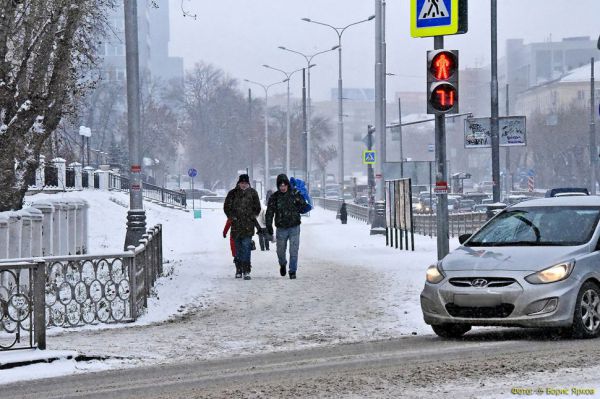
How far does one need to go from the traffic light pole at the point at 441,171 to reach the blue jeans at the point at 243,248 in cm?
410

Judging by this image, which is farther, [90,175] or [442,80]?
[90,175]

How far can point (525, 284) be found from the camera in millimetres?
10891

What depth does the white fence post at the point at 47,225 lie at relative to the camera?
20188 millimetres

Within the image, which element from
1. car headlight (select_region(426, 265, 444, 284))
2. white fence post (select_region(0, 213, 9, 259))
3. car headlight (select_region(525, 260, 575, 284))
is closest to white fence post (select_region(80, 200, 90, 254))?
white fence post (select_region(0, 213, 9, 259))

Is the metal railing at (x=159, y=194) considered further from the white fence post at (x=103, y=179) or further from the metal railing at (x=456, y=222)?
the metal railing at (x=456, y=222)

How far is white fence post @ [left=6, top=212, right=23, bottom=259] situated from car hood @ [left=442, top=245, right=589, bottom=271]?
288 inches

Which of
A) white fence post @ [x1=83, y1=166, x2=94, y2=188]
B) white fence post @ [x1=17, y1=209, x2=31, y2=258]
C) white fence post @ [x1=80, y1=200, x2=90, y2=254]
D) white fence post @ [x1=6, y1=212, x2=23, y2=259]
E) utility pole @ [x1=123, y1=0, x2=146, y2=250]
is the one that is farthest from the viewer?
white fence post @ [x1=83, y1=166, x2=94, y2=188]

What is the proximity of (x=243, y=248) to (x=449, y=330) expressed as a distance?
8518mm

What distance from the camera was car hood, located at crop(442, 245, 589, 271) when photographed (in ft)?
36.2

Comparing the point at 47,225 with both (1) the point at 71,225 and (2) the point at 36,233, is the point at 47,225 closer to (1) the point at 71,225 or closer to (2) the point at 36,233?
(2) the point at 36,233

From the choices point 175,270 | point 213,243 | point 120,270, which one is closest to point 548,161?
point 213,243

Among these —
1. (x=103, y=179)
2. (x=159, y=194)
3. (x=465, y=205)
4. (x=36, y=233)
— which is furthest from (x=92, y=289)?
(x=465, y=205)

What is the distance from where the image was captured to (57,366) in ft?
32.8

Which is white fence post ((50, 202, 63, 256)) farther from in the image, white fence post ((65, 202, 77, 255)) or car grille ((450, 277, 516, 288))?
car grille ((450, 277, 516, 288))
